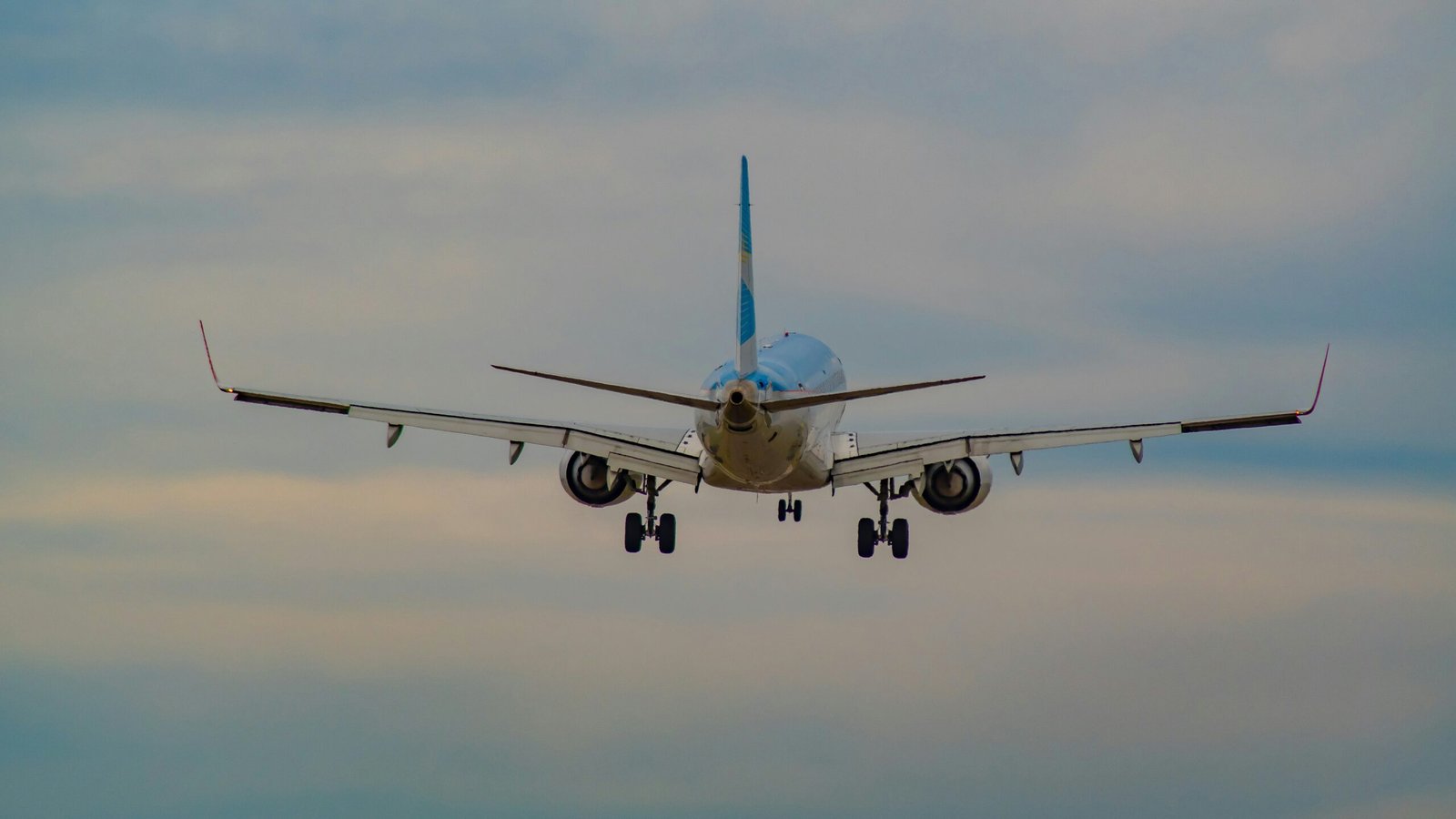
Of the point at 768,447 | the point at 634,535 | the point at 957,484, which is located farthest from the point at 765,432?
the point at 957,484

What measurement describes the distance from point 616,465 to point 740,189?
8.54m

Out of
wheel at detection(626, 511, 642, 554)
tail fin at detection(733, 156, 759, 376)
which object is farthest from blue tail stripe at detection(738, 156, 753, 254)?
wheel at detection(626, 511, 642, 554)

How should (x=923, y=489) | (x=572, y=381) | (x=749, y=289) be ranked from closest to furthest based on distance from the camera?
(x=572, y=381) < (x=749, y=289) < (x=923, y=489)

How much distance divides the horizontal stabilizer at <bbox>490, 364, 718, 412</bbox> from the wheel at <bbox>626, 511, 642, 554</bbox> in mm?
8735

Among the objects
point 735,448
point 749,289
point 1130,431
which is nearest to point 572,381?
point 735,448

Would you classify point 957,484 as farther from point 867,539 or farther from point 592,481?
point 592,481

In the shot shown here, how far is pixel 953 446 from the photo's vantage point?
61.4 m

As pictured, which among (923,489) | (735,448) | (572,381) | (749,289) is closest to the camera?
(572,381)

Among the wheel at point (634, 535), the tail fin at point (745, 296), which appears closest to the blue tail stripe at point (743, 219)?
the tail fin at point (745, 296)

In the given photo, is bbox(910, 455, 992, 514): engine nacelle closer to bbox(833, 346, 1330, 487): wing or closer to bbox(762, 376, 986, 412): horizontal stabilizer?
bbox(833, 346, 1330, 487): wing

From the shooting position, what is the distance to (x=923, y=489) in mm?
62719

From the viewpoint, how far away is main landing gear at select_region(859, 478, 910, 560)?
206ft

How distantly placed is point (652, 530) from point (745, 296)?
778cm

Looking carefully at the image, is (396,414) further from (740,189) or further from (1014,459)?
(1014,459)
